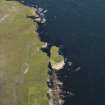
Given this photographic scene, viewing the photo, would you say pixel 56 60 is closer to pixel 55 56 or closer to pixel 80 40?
pixel 55 56

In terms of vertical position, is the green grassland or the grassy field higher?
the green grassland

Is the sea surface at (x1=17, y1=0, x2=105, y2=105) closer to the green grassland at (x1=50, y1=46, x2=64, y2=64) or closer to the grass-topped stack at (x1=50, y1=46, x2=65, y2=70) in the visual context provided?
the grass-topped stack at (x1=50, y1=46, x2=65, y2=70)

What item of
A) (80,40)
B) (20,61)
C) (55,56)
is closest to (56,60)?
(55,56)

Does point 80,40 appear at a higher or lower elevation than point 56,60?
lower

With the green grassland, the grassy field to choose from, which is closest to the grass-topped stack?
the green grassland

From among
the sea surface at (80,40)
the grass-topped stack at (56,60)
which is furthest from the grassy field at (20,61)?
the sea surface at (80,40)

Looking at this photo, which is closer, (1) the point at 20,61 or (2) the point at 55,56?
(1) the point at 20,61
